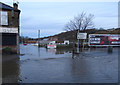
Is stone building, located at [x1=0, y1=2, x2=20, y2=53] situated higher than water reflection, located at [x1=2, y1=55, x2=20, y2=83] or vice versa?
stone building, located at [x1=0, y1=2, x2=20, y2=53]

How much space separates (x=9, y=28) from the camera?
1798 cm

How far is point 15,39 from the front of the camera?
18.6 meters

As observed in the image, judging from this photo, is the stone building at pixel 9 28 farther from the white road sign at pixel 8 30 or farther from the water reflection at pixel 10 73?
the water reflection at pixel 10 73

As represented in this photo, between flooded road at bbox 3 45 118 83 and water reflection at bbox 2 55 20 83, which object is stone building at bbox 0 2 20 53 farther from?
water reflection at bbox 2 55 20 83

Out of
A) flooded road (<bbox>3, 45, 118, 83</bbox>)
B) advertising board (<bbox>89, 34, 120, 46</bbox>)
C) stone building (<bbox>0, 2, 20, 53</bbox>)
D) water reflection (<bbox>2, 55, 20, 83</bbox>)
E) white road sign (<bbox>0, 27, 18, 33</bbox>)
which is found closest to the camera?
water reflection (<bbox>2, 55, 20, 83</bbox>)

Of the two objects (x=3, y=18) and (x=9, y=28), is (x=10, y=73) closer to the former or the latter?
(x=9, y=28)

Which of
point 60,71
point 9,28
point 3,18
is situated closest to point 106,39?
point 9,28

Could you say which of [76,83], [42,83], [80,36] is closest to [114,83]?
A: [76,83]

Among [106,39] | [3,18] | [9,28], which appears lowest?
[106,39]

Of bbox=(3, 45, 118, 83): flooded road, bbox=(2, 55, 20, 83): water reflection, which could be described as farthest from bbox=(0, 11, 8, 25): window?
bbox=(2, 55, 20, 83): water reflection

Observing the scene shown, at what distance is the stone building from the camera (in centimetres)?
1780

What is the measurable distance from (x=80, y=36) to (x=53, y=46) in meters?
13.4

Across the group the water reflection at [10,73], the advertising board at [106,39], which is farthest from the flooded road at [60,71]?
the advertising board at [106,39]

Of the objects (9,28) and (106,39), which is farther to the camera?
(106,39)
